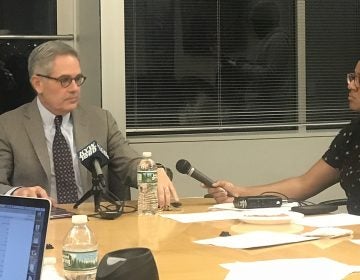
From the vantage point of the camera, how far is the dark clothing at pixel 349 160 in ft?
10.1

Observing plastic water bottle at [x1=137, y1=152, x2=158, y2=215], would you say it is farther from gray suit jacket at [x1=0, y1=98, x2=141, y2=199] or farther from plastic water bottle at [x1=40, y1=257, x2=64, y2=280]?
plastic water bottle at [x1=40, y1=257, x2=64, y2=280]

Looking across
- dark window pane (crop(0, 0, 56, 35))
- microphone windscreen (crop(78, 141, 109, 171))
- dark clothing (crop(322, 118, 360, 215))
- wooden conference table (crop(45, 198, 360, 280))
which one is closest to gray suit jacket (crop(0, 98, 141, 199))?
microphone windscreen (crop(78, 141, 109, 171))

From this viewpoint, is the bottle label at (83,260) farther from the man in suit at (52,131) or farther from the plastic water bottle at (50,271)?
the man in suit at (52,131)

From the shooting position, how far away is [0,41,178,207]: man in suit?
3107mm

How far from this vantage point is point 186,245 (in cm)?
212

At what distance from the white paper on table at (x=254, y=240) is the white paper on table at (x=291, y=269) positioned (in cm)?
21

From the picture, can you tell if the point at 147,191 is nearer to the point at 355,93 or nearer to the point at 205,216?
the point at 205,216

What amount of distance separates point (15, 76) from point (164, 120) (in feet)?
3.27

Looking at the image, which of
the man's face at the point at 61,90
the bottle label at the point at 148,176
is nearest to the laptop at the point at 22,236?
the bottle label at the point at 148,176

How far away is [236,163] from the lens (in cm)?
450

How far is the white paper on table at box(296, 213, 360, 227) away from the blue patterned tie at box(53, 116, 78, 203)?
116cm

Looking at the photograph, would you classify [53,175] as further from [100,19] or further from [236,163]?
[236,163]

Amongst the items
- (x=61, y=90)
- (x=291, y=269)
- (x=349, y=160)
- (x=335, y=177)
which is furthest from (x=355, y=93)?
(x=291, y=269)

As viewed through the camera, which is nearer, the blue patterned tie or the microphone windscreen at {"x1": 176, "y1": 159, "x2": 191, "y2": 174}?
the microphone windscreen at {"x1": 176, "y1": 159, "x2": 191, "y2": 174}
